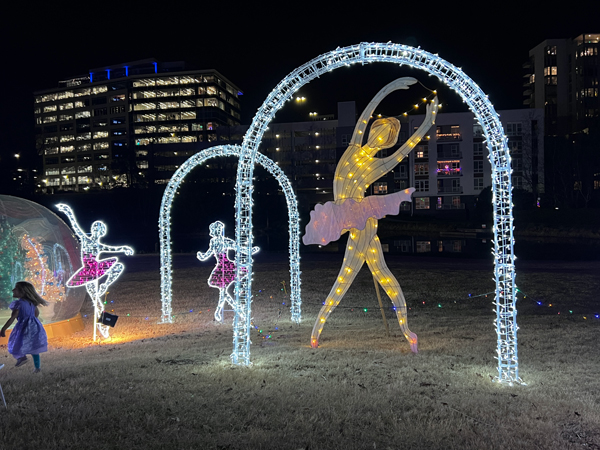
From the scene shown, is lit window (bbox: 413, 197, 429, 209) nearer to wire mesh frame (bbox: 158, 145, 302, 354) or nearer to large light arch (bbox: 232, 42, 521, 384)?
wire mesh frame (bbox: 158, 145, 302, 354)

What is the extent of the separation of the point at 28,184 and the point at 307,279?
203ft

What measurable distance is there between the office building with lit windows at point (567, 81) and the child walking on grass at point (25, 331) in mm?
84416

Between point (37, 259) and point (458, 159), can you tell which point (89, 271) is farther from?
point (458, 159)

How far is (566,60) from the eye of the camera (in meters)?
79.6

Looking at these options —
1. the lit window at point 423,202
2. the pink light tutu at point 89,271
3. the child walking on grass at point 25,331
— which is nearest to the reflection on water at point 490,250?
the pink light tutu at point 89,271

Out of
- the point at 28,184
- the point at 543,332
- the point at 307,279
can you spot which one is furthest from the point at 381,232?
the point at 28,184

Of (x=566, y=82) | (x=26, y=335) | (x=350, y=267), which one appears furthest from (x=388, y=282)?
(x=566, y=82)

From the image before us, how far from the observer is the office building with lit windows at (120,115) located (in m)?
105

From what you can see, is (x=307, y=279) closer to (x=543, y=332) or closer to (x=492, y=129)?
(x=543, y=332)

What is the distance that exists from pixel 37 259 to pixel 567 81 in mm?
88075

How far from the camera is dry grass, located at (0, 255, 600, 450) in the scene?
4.40 metres

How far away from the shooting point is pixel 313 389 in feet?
18.7

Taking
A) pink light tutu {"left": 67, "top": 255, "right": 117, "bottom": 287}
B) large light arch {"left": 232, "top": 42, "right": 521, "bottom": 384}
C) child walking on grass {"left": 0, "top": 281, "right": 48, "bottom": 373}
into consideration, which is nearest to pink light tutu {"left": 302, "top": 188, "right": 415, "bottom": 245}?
large light arch {"left": 232, "top": 42, "right": 521, "bottom": 384}

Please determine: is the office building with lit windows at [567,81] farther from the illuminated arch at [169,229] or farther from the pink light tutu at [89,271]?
the pink light tutu at [89,271]
